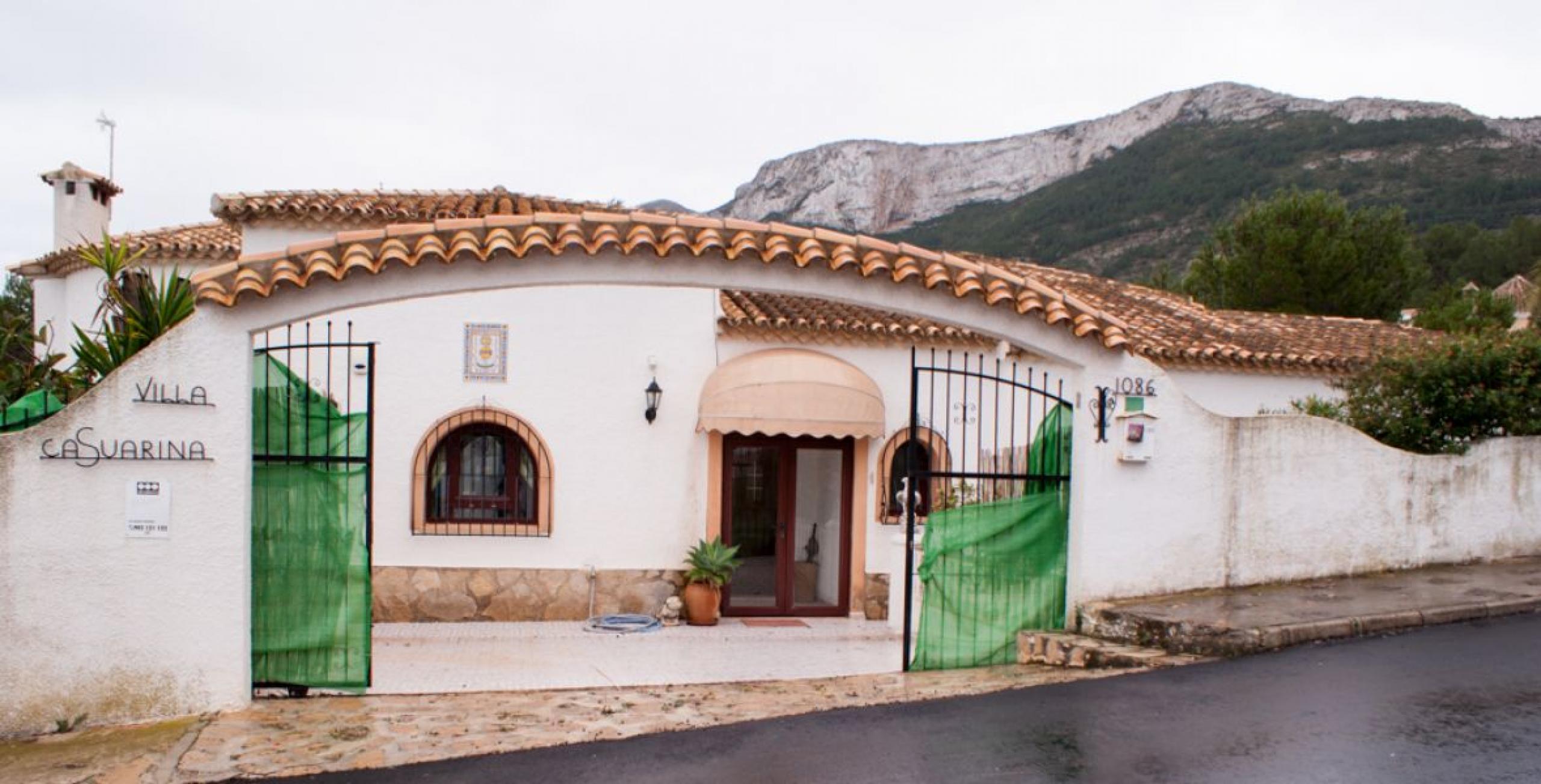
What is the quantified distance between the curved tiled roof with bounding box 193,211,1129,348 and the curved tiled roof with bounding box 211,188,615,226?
6.20 meters

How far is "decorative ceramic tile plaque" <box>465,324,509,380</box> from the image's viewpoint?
50.1ft

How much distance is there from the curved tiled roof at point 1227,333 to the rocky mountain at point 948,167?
5428 cm

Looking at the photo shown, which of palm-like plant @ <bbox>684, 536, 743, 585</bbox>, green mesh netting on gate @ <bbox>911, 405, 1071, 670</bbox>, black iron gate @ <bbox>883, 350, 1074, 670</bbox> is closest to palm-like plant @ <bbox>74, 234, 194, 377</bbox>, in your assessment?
black iron gate @ <bbox>883, 350, 1074, 670</bbox>

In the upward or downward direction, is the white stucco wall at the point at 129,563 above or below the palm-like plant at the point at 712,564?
above

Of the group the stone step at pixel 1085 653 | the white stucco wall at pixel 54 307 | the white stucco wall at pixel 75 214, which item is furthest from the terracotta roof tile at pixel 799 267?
the white stucco wall at pixel 75 214

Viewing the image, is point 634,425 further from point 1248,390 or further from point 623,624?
point 1248,390

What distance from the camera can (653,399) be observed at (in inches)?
613

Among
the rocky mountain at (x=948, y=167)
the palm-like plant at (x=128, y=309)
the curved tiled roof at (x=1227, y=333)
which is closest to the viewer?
the palm-like plant at (x=128, y=309)

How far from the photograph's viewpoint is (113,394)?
7539 mm

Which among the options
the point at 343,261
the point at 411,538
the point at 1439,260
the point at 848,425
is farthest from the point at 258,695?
the point at 1439,260

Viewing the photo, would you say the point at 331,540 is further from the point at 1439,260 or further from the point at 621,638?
the point at 1439,260

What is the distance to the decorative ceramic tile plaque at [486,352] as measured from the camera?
15.3m

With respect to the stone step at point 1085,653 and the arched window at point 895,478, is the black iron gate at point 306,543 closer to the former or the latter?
the stone step at point 1085,653

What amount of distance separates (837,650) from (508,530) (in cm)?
505
